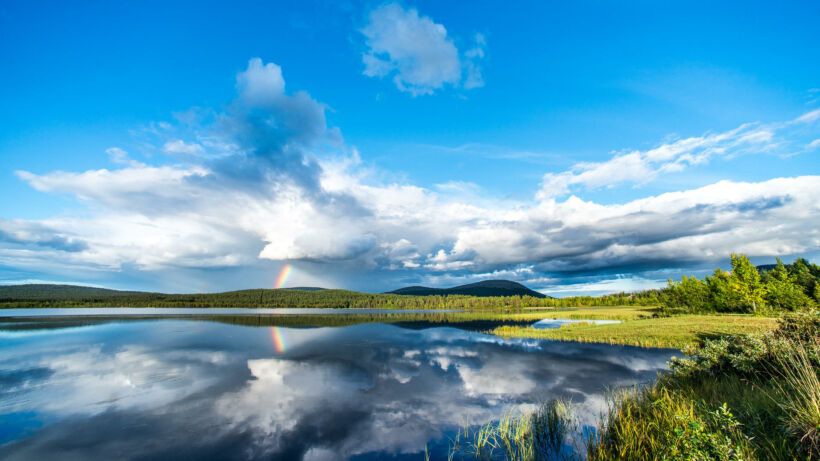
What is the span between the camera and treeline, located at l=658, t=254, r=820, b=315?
65.8 metres

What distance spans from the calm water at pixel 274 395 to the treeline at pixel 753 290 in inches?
2088

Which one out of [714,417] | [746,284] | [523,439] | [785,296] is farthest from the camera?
[746,284]

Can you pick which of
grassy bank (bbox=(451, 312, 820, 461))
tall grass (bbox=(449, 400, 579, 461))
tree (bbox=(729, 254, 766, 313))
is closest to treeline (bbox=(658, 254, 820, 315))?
tree (bbox=(729, 254, 766, 313))

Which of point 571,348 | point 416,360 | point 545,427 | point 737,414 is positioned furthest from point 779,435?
point 571,348

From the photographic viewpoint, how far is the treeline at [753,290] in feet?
216

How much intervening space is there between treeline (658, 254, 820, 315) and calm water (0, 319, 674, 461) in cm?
5303

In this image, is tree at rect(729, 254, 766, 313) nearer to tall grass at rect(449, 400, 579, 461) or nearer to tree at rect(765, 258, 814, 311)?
tree at rect(765, 258, 814, 311)

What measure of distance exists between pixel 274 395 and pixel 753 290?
91.6m

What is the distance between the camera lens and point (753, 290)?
220 ft

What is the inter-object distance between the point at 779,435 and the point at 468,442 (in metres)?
10.7

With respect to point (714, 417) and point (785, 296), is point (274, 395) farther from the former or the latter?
point (785, 296)

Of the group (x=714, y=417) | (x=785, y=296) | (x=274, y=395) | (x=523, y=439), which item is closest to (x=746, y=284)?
(x=785, y=296)

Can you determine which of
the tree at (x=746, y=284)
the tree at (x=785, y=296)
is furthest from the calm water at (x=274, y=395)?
the tree at (x=785, y=296)

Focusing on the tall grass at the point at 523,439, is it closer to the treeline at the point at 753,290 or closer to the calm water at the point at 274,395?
the calm water at the point at 274,395
